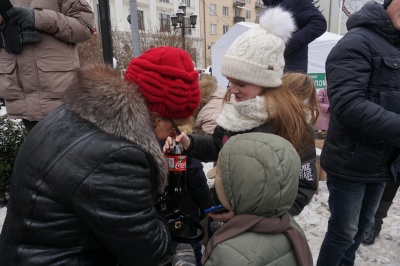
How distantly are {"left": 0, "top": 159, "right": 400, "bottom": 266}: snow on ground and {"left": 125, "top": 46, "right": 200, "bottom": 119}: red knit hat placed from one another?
2.11m

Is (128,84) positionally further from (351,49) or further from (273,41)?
(351,49)

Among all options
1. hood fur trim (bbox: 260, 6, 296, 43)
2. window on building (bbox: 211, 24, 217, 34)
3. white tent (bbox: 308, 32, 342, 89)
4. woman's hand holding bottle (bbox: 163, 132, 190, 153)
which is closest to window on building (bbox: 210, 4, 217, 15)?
window on building (bbox: 211, 24, 217, 34)

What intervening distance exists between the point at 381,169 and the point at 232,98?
982 mm

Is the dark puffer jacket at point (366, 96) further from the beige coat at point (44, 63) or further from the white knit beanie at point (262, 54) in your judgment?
the beige coat at point (44, 63)

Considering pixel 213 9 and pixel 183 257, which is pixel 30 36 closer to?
pixel 183 257

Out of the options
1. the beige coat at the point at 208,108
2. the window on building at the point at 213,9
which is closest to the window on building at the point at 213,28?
the window on building at the point at 213,9

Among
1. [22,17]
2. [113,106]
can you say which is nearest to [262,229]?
[113,106]

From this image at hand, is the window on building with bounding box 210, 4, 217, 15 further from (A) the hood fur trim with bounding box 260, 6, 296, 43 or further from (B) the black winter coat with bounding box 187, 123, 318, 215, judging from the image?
(B) the black winter coat with bounding box 187, 123, 318, 215

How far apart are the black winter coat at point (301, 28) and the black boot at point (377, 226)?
148 cm

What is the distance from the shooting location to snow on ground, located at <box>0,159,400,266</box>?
107 inches

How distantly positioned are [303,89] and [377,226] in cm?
187

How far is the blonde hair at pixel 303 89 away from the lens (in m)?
1.84

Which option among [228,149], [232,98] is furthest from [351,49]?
[228,149]

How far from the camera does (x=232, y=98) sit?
1967mm
